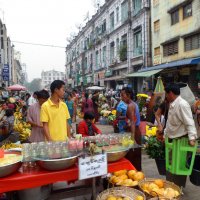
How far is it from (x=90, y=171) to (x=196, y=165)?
2.22 m

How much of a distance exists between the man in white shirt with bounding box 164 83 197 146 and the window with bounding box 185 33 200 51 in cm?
1236

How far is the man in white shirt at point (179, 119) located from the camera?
13.9 feet

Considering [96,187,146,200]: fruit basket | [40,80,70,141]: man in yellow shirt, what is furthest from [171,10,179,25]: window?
[96,187,146,200]: fruit basket

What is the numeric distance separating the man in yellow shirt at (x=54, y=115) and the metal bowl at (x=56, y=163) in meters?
1.16

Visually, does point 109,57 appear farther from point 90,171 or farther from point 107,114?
point 90,171

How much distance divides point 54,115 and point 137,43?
20939 millimetres

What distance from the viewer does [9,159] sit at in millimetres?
3055

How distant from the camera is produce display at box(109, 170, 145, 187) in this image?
351cm

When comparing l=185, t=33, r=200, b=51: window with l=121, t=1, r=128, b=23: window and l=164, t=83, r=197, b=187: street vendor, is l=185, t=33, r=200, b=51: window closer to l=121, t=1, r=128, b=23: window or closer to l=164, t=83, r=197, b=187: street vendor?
l=121, t=1, r=128, b=23: window

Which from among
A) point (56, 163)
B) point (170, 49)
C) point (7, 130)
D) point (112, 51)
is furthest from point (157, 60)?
point (56, 163)

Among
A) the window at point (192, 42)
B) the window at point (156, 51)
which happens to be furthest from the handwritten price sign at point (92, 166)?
the window at point (156, 51)

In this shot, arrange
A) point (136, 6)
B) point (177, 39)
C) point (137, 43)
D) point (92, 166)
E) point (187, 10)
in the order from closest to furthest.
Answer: point (92, 166) < point (187, 10) < point (177, 39) < point (136, 6) < point (137, 43)

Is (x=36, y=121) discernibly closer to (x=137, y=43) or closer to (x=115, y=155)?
(x=115, y=155)

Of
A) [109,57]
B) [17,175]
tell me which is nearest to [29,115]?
[17,175]
